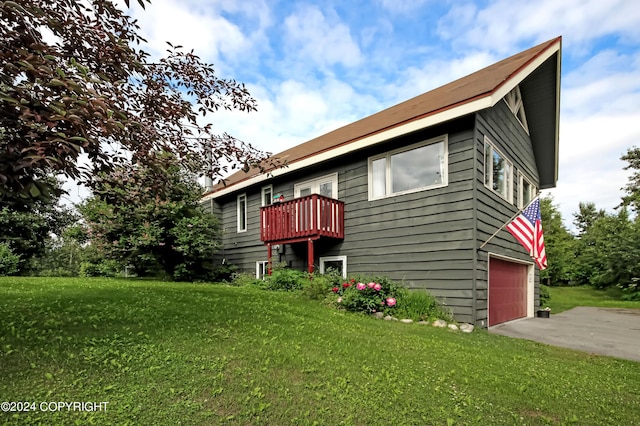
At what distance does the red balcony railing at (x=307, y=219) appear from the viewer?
9.59 metres

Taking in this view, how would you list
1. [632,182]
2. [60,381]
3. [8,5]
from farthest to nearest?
[632,182] < [60,381] < [8,5]

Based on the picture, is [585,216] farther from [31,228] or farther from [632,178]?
[31,228]

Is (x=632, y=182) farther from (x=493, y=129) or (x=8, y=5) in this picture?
(x=8, y=5)

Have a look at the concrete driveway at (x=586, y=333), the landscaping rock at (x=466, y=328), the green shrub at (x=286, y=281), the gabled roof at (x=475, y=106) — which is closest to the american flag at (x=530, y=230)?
the concrete driveway at (x=586, y=333)

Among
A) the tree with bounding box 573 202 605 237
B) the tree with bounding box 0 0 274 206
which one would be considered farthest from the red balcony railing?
the tree with bounding box 573 202 605 237

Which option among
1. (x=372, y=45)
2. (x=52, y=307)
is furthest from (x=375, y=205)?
(x=52, y=307)

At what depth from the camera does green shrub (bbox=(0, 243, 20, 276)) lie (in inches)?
549

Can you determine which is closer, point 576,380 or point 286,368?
point 286,368

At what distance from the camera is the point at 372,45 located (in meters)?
10.2

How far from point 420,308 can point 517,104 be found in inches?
289

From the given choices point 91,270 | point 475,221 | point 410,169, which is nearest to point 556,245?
point 410,169

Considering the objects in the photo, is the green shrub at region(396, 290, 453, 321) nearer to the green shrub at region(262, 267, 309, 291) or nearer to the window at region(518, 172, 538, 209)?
the green shrub at region(262, 267, 309, 291)

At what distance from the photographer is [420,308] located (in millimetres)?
7316

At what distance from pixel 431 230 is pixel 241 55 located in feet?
17.9
